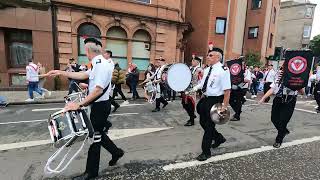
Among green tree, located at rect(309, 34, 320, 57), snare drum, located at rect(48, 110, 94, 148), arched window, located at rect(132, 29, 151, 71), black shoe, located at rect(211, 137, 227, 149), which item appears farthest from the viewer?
green tree, located at rect(309, 34, 320, 57)

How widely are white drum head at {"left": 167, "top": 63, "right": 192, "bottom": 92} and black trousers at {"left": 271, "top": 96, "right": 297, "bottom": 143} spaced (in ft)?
6.96

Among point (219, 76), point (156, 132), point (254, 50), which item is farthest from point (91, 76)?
point (254, 50)

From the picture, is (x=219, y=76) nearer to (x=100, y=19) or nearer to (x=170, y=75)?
(x=170, y=75)

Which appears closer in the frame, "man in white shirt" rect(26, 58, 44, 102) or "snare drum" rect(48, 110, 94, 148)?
"snare drum" rect(48, 110, 94, 148)

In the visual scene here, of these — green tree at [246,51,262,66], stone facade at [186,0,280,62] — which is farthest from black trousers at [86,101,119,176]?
green tree at [246,51,262,66]

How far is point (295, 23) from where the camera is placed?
46.6 meters

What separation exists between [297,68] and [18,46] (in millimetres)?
13712

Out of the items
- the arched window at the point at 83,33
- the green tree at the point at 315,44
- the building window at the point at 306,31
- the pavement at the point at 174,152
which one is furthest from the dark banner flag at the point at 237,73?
the building window at the point at 306,31

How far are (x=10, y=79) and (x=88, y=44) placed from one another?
1231cm

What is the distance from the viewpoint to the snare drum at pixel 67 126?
320 cm

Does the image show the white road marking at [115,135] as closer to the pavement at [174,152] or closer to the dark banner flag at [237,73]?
the pavement at [174,152]

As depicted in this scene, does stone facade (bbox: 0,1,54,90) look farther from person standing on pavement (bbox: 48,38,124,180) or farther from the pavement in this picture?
person standing on pavement (bbox: 48,38,124,180)

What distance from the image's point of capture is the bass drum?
20.6ft

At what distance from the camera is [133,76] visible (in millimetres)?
12461
